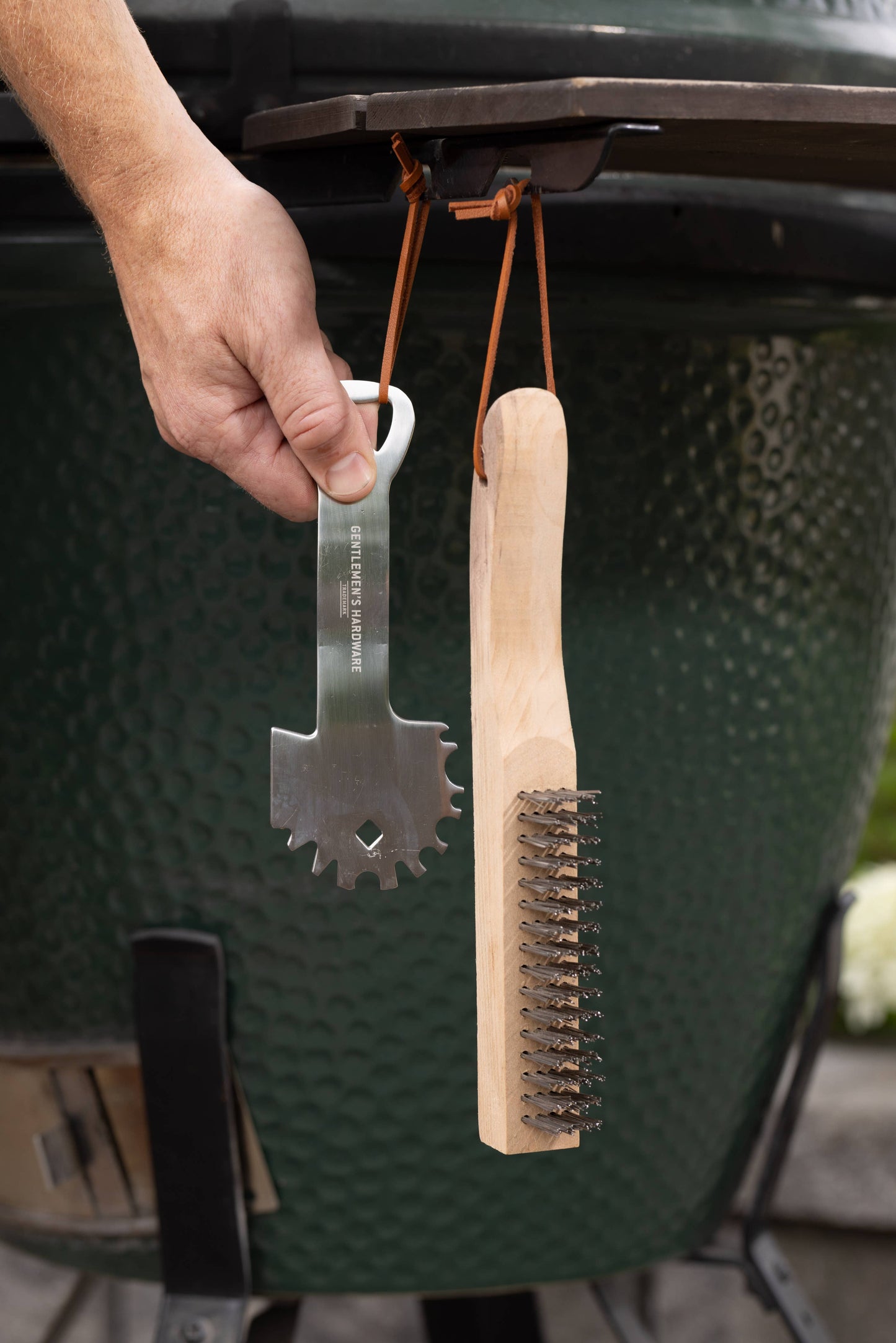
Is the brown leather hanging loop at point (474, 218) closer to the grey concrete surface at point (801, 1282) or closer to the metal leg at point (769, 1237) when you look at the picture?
the metal leg at point (769, 1237)

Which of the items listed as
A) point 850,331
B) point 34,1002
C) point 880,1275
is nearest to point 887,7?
point 850,331

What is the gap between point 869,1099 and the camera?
56.6 inches

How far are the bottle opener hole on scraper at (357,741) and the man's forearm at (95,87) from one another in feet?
0.35

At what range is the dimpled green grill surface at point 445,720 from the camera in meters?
0.68

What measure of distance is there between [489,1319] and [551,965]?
0.61m

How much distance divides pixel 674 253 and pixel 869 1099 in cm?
105

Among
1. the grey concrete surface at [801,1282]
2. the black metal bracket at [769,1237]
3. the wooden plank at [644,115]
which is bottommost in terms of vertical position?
the grey concrete surface at [801,1282]

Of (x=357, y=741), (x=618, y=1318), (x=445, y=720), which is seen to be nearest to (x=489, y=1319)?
(x=618, y=1318)

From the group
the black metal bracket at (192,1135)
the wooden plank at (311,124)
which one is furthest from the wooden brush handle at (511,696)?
the black metal bracket at (192,1135)

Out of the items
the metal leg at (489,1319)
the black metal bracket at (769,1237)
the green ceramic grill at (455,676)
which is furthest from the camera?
the metal leg at (489,1319)

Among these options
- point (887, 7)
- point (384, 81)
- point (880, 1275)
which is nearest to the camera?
point (384, 81)

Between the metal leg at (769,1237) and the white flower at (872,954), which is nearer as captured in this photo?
the metal leg at (769,1237)

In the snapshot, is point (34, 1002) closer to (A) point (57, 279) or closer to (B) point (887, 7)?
(A) point (57, 279)

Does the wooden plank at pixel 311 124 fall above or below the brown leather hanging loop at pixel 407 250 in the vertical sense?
above
